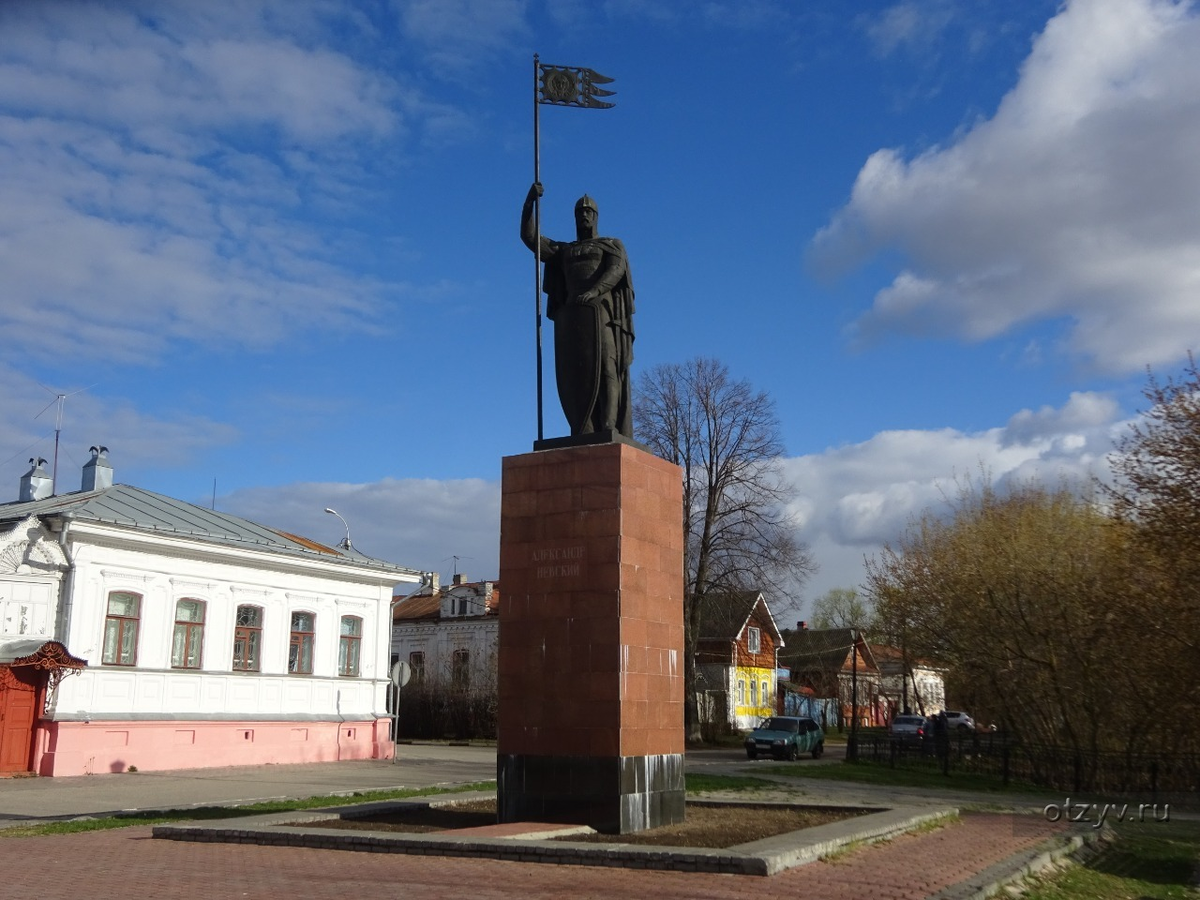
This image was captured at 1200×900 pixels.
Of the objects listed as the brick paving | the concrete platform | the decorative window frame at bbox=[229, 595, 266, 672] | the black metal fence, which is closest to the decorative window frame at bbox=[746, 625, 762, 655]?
the black metal fence

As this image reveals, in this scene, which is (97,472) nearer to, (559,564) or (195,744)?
(195,744)

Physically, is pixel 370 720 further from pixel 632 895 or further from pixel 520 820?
pixel 632 895

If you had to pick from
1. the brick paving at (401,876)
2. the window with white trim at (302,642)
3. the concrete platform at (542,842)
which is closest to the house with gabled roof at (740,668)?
the window with white trim at (302,642)

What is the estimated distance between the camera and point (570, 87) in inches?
548

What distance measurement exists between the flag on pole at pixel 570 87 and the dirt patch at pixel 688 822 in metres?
8.70

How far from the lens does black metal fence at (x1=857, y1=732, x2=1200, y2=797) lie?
72.9 ft


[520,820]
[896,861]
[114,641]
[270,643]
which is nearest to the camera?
[896,861]

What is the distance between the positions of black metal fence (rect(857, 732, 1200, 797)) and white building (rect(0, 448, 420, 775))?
49.6ft

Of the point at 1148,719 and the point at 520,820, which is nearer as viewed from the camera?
the point at 520,820

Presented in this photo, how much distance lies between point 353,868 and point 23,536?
53.5 feet

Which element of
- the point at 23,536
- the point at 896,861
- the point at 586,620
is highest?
the point at 23,536

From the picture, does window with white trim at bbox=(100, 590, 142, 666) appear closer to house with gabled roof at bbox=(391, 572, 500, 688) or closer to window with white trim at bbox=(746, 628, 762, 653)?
house with gabled roof at bbox=(391, 572, 500, 688)

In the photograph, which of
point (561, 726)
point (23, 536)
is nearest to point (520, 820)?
point (561, 726)

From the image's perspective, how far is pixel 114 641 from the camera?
2395 centimetres
